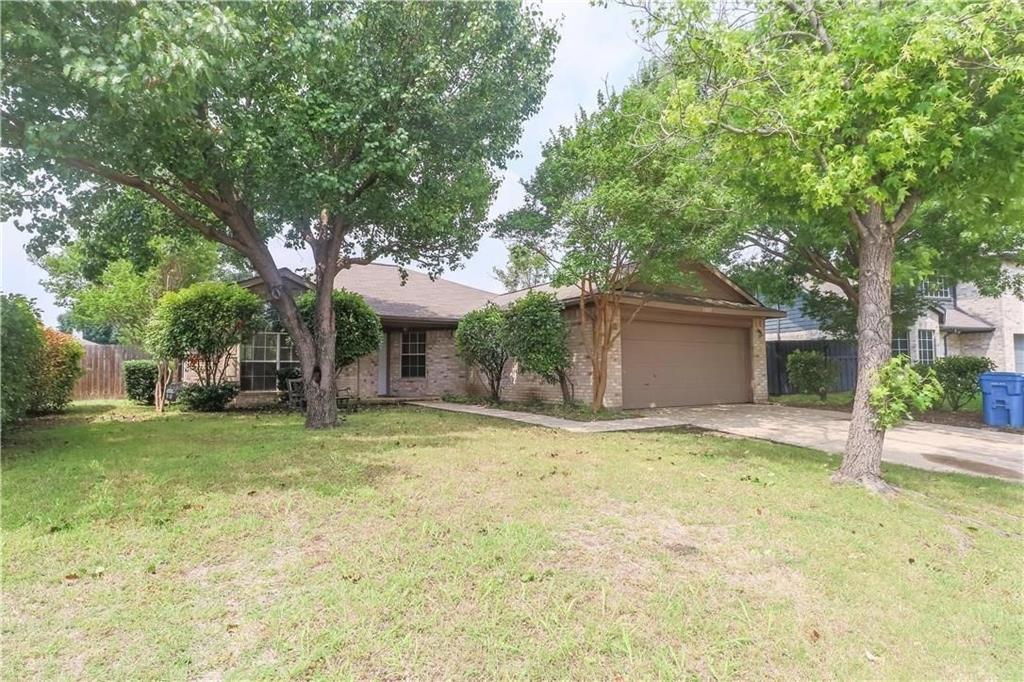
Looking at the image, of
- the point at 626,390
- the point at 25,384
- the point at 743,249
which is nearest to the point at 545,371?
the point at 626,390

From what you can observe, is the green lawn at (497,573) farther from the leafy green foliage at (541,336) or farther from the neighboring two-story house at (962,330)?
the neighboring two-story house at (962,330)

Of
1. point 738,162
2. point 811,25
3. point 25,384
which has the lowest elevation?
point 25,384

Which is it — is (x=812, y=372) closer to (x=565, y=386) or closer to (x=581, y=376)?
(x=581, y=376)

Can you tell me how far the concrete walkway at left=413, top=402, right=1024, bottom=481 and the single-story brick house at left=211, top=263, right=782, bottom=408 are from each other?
3.37ft

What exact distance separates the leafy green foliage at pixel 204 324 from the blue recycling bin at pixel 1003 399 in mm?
15755

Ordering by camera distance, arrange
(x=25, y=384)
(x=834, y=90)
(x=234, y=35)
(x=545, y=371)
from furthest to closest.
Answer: (x=545, y=371) < (x=25, y=384) < (x=234, y=35) < (x=834, y=90)

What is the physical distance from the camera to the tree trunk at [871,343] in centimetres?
551

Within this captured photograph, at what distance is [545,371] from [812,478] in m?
6.67

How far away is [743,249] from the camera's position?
13938mm

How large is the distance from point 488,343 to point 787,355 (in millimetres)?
10425

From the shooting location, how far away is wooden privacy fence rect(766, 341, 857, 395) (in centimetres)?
1748

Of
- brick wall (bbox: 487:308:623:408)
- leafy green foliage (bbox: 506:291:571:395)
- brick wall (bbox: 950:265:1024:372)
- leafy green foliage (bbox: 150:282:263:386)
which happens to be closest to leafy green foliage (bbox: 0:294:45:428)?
leafy green foliage (bbox: 150:282:263:386)

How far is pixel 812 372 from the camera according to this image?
15938 mm

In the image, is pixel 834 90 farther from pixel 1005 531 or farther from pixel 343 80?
pixel 343 80
